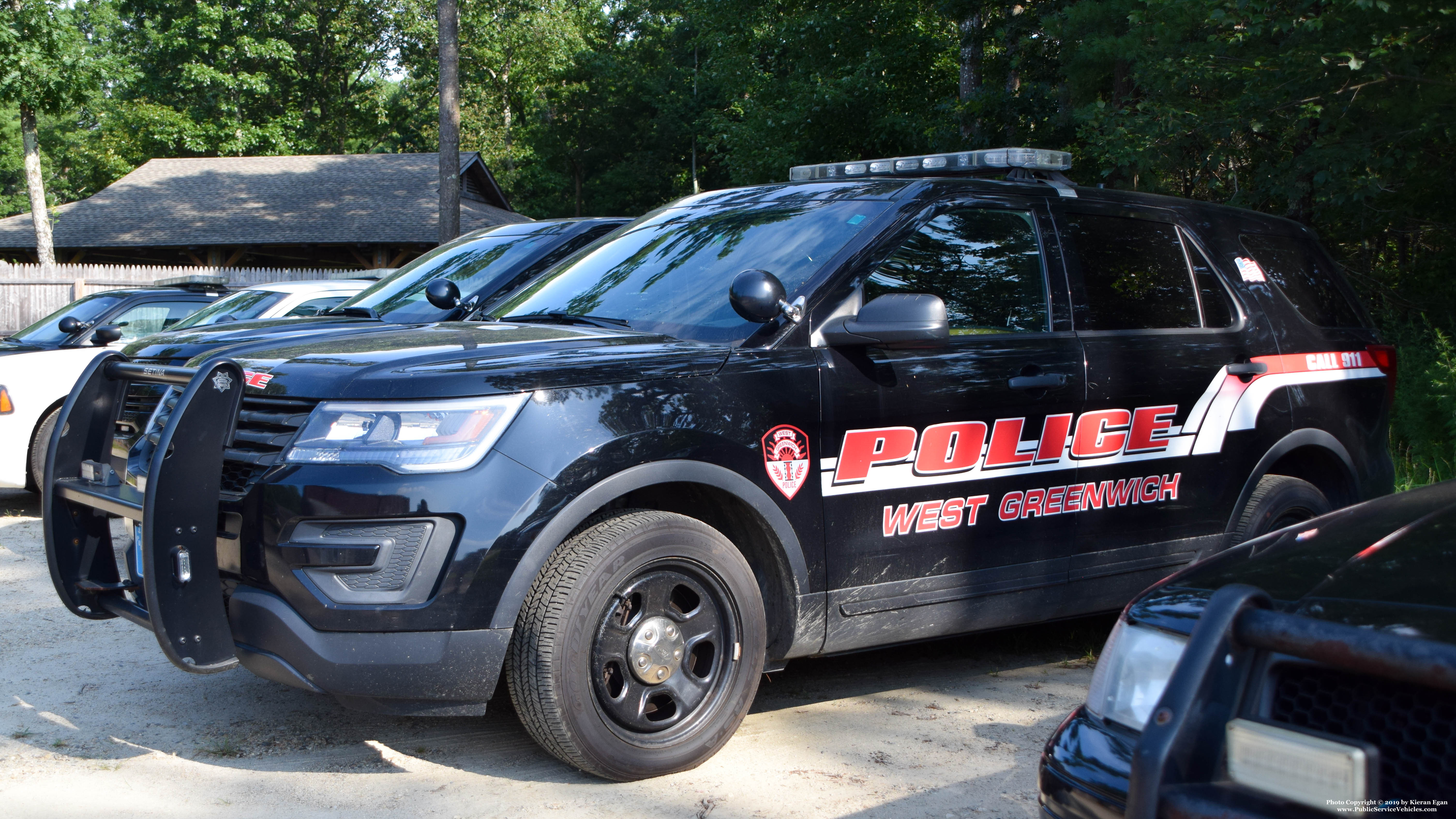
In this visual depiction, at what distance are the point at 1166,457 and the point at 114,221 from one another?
35.8m

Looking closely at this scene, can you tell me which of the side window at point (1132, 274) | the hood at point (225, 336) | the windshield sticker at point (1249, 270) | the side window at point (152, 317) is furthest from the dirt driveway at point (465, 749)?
the side window at point (152, 317)

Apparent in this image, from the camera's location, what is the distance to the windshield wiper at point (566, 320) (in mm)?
4039

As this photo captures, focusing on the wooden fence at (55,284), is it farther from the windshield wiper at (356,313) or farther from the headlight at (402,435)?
the headlight at (402,435)

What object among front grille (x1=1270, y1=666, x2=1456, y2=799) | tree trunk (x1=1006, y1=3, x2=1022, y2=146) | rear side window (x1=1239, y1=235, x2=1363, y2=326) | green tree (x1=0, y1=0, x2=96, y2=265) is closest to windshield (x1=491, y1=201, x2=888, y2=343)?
rear side window (x1=1239, y1=235, x2=1363, y2=326)

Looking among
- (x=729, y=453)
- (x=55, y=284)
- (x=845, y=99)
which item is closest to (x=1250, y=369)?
(x=729, y=453)

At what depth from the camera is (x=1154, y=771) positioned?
6.12ft

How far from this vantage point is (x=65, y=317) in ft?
28.1

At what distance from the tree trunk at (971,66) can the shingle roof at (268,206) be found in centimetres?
1504

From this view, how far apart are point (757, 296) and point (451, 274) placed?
4.62 metres

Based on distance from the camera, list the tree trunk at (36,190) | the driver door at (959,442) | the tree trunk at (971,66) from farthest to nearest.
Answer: the tree trunk at (36,190) → the tree trunk at (971,66) → the driver door at (959,442)

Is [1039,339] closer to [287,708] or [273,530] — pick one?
[273,530]

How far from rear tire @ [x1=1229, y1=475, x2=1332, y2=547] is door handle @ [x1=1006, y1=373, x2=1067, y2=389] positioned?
108 centimetres

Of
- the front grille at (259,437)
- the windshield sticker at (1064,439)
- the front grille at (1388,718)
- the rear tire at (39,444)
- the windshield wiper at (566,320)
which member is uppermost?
the windshield wiper at (566,320)

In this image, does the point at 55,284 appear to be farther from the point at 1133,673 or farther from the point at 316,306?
the point at 1133,673
